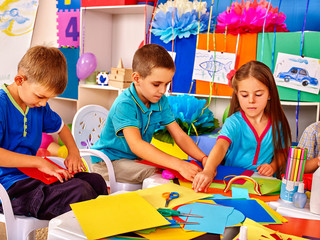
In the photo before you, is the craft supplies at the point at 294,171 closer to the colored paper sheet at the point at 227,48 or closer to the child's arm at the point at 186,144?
the child's arm at the point at 186,144

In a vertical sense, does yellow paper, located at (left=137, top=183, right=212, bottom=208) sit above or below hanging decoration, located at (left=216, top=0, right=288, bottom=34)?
below

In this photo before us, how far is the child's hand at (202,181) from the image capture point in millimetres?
979

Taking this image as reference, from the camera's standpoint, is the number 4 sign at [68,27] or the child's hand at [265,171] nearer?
the child's hand at [265,171]

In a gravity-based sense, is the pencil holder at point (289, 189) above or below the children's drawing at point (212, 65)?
below

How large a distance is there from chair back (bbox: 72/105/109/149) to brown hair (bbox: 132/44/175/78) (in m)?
0.70

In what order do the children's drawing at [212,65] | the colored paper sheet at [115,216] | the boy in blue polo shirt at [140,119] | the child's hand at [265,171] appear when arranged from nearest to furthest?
the colored paper sheet at [115,216]
the child's hand at [265,171]
the boy in blue polo shirt at [140,119]
the children's drawing at [212,65]

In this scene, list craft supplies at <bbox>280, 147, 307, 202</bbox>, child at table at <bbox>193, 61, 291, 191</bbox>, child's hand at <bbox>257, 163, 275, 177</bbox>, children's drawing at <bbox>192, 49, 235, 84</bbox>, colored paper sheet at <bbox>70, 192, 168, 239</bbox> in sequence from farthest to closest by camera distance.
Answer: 1. children's drawing at <bbox>192, 49, 235, 84</bbox>
2. child at table at <bbox>193, 61, 291, 191</bbox>
3. child's hand at <bbox>257, 163, 275, 177</bbox>
4. craft supplies at <bbox>280, 147, 307, 202</bbox>
5. colored paper sheet at <bbox>70, 192, 168, 239</bbox>

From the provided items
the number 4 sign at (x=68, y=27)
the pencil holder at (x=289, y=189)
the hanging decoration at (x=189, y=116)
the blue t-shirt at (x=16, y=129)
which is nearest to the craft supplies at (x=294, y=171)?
the pencil holder at (x=289, y=189)

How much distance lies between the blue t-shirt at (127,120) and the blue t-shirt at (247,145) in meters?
0.30

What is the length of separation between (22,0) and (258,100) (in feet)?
7.39

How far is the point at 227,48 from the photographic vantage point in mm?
2291

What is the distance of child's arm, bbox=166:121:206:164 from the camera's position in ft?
4.73

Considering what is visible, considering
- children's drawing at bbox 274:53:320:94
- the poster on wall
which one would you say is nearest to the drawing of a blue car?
children's drawing at bbox 274:53:320:94

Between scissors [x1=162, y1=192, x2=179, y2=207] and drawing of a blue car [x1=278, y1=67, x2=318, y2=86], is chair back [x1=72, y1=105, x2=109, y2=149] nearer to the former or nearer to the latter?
drawing of a blue car [x1=278, y1=67, x2=318, y2=86]
